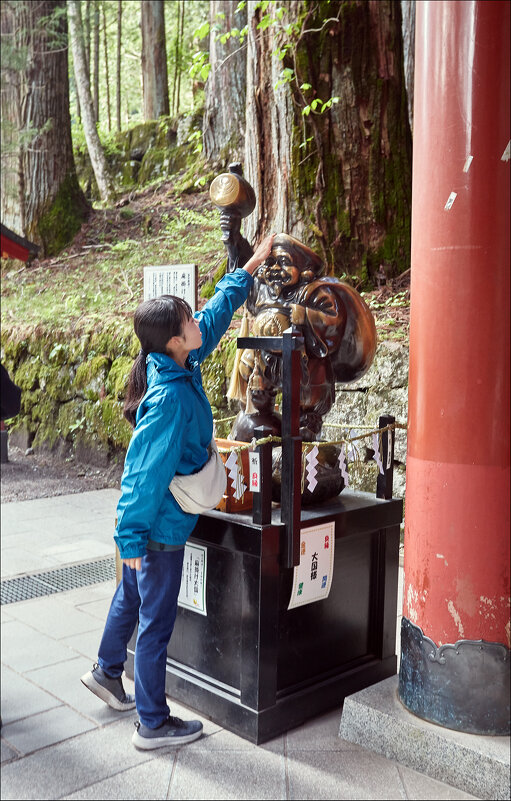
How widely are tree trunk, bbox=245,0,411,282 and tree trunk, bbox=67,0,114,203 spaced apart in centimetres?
711

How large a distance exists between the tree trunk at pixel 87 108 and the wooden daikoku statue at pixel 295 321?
11245 millimetres

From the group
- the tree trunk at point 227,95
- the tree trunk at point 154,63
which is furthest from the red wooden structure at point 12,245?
the tree trunk at point 154,63

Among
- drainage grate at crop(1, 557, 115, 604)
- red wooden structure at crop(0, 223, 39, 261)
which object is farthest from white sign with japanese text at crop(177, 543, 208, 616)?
red wooden structure at crop(0, 223, 39, 261)

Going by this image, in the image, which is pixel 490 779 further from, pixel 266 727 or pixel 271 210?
pixel 271 210

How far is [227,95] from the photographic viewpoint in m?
11.1

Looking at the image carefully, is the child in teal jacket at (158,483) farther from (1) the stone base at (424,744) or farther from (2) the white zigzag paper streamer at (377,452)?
(2) the white zigzag paper streamer at (377,452)

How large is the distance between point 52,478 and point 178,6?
13524mm

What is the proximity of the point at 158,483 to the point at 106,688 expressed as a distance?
1.18 m

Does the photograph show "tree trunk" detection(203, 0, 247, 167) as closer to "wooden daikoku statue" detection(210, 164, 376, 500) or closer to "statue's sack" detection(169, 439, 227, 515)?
"wooden daikoku statue" detection(210, 164, 376, 500)

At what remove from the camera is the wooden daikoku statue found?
3.37 metres

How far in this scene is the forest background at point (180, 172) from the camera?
23.0ft

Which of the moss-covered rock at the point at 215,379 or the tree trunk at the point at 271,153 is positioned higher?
the tree trunk at the point at 271,153

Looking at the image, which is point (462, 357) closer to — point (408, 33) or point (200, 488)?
point (200, 488)

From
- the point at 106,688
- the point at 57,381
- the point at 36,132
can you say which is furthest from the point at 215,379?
the point at 36,132
